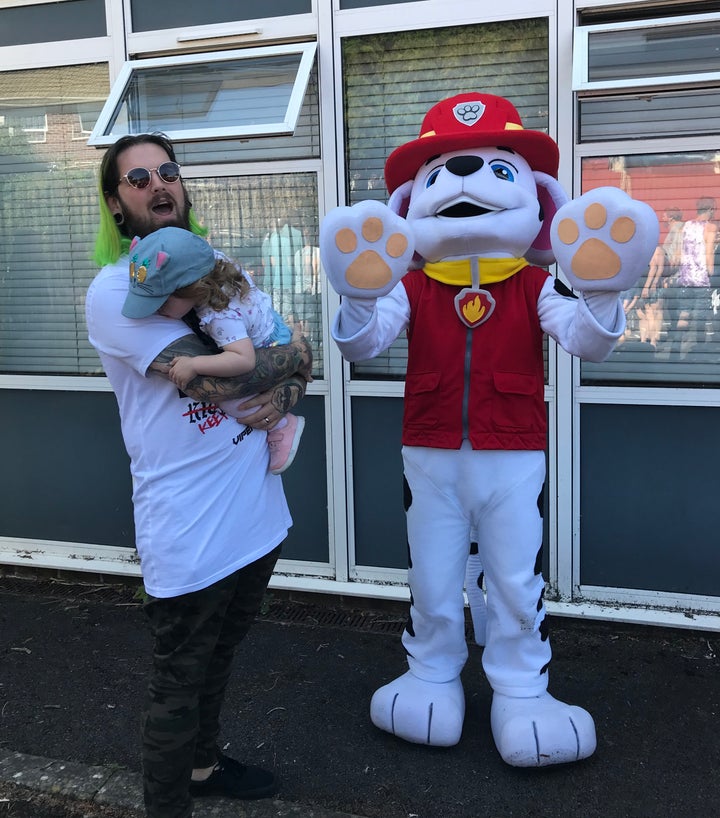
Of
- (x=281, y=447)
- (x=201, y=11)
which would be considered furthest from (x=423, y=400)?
(x=201, y=11)

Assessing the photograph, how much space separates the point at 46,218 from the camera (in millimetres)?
4609

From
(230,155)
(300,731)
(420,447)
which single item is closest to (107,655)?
Answer: (300,731)

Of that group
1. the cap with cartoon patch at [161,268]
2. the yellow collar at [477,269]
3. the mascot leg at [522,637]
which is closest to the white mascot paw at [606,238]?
the yellow collar at [477,269]

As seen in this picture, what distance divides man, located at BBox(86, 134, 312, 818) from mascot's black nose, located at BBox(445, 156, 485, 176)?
0.85 m

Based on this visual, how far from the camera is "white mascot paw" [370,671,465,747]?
2.85 meters

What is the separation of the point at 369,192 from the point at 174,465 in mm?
2397

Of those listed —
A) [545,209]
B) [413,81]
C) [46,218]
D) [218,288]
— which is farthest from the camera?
[46,218]

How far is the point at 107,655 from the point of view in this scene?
3.81 m

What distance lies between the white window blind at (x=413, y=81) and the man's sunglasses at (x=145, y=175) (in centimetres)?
193

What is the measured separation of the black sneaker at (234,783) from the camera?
260cm

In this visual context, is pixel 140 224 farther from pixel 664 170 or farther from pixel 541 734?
pixel 664 170

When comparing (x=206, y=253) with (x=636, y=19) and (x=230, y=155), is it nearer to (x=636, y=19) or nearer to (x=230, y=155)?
(x=230, y=155)

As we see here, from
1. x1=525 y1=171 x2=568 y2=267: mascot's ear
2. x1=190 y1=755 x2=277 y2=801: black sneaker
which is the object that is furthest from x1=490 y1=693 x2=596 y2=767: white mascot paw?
x1=525 y1=171 x2=568 y2=267: mascot's ear

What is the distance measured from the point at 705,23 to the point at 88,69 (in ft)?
10.4
